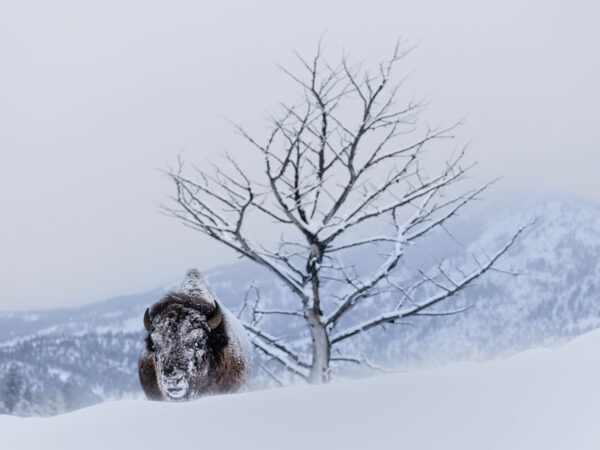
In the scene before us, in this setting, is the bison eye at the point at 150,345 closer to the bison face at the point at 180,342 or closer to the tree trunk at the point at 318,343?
the bison face at the point at 180,342

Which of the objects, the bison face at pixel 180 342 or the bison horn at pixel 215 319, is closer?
the bison face at pixel 180 342

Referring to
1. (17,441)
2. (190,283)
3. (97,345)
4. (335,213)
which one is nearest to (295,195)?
(335,213)

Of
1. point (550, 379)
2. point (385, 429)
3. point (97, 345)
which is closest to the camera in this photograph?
point (385, 429)

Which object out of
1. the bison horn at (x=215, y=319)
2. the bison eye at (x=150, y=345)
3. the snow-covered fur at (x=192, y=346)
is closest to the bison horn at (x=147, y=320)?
the snow-covered fur at (x=192, y=346)

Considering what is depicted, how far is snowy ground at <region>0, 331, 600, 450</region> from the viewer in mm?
1919

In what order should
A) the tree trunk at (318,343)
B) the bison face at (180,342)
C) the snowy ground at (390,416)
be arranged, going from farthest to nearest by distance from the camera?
1. the tree trunk at (318,343)
2. the bison face at (180,342)
3. the snowy ground at (390,416)

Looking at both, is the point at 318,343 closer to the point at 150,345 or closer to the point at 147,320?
the point at 150,345

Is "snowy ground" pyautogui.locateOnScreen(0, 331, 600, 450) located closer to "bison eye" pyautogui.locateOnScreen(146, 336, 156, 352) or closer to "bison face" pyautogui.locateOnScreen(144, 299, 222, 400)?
"bison face" pyautogui.locateOnScreen(144, 299, 222, 400)

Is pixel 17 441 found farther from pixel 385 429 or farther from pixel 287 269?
pixel 287 269

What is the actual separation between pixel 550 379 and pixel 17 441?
2014mm

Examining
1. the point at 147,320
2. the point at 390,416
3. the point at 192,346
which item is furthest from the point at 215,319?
the point at 390,416

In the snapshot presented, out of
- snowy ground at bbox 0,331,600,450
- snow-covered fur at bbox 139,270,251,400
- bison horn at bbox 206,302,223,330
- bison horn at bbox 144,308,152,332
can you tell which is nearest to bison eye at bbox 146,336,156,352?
snow-covered fur at bbox 139,270,251,400

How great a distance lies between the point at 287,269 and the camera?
1085cm

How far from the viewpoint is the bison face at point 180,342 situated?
5766mm
